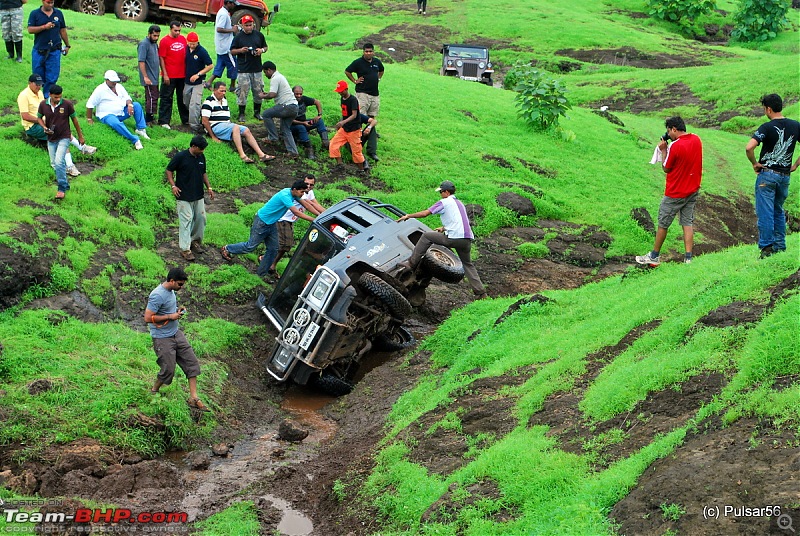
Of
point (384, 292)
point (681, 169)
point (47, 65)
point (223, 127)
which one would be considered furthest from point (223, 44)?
point (681, 169)

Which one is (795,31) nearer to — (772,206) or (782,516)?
(772,206)

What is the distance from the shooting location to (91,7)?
2897cm

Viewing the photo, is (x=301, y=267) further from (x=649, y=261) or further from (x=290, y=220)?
(x=649, y=261)

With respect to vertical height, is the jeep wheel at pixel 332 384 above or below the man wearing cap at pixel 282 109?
below

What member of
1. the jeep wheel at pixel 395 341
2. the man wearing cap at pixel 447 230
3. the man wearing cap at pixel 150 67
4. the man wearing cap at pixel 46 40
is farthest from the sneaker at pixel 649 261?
the man wearing cap at pixel 46 40

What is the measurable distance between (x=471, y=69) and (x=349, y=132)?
48.7ft

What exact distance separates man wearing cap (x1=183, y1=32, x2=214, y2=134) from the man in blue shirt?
4635 mm

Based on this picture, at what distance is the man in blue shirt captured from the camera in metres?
14.2

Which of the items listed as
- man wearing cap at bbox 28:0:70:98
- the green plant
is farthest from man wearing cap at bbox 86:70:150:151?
the green plant

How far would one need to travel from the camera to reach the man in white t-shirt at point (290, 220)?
14.3m

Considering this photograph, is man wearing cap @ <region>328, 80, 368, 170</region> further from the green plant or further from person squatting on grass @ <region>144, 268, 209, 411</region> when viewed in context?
the green plant

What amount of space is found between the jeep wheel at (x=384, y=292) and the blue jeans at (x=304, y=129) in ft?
27.2

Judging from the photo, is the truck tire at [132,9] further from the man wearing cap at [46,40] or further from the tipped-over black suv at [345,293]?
the tipped-over black suv at [345,293]

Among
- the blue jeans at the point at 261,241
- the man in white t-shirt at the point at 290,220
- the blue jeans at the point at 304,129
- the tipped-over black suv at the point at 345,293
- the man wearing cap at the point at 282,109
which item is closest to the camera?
the tipped-over black suv at the point at 345,293
